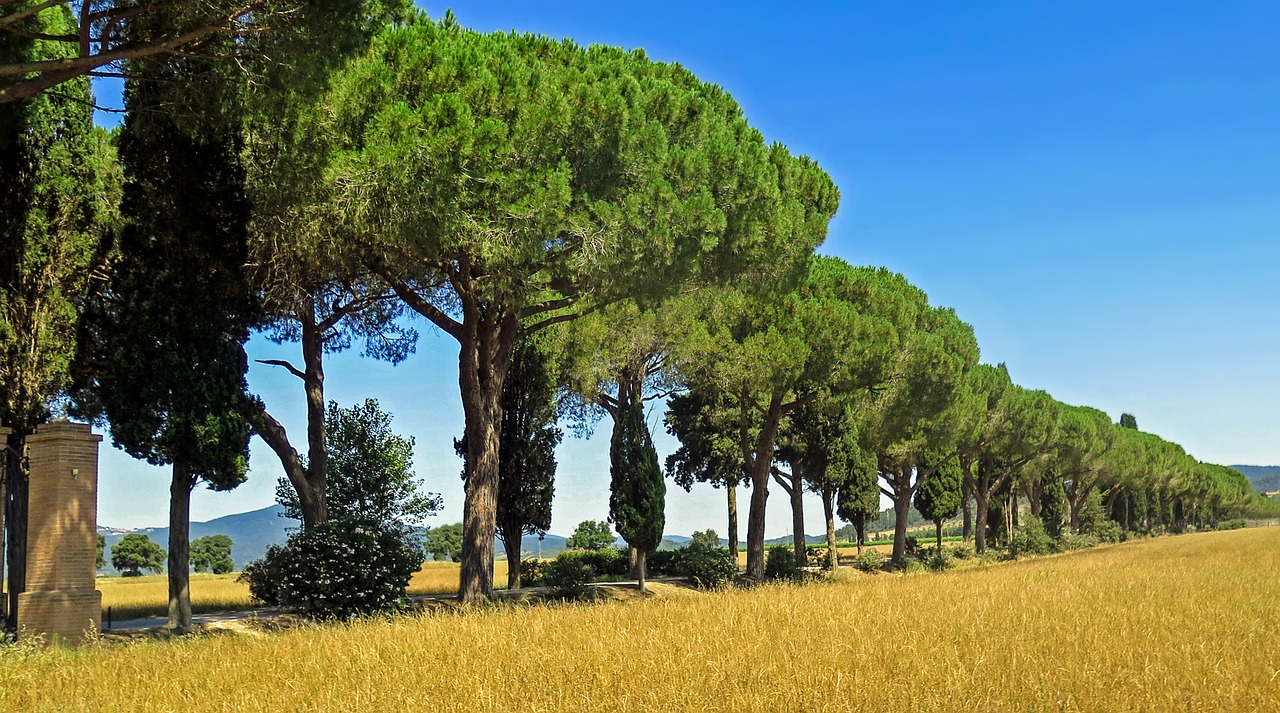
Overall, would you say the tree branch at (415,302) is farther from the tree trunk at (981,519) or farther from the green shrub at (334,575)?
the tree trunk at (981,519)

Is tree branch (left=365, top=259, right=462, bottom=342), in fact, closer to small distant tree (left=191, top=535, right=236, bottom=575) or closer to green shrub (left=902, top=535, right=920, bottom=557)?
green shrub (left=902, top=535, right=920, bottom=557)

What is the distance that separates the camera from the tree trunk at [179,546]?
20125 millimetres

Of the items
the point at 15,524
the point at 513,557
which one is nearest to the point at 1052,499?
the point at 513,557

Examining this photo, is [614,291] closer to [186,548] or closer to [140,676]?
[186,548]

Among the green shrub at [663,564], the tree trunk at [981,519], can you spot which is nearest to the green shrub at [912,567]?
the green shrub at [663,564]

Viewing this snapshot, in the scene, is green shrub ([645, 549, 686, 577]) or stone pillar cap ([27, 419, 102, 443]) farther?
green shrub ([645, 549, 686, 577])

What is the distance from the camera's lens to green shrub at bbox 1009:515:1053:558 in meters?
55.5

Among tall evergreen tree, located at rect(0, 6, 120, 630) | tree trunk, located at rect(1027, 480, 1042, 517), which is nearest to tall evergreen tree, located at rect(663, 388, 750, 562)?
tall evergreen tree, located at rect(0, 6, 120, 630)

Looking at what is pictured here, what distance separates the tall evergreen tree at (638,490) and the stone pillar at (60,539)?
16.3 metres

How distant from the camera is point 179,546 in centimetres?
2083

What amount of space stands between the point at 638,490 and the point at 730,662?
20773mm

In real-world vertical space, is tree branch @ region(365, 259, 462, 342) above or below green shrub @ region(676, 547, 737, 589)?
above

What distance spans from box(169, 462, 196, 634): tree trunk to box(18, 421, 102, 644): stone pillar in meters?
3.46

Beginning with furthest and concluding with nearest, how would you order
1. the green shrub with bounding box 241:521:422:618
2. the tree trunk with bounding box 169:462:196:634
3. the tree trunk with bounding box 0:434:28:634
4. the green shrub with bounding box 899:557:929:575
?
the green shrub with bounding box 899:557:929:575
the tree trunk with bounding box 169:462:196:634
the green shrub with bounding box 241:521:422:618
the tree trunk with bounding box 0:434:28:634
